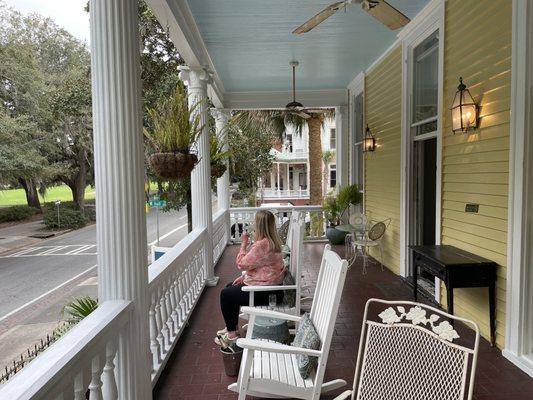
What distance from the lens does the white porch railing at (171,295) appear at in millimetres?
2828

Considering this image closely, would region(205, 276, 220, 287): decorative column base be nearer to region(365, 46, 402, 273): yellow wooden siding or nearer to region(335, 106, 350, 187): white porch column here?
region(365, 46, 402, 273): yellow wooden siding

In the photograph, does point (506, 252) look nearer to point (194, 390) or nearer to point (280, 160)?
point (194, 390)

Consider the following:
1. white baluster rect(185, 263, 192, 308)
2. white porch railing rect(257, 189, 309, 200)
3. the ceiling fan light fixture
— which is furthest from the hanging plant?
white porch railing rect(257, 189, 309, 200)

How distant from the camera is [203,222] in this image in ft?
17.1

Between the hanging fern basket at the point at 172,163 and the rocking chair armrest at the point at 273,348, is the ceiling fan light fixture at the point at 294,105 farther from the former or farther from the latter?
the rocking chair armrest at the point at 273,348

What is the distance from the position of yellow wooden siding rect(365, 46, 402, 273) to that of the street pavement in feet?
15.6

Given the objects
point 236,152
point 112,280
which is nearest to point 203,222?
point 112,280

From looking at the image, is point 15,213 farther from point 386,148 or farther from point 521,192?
point 386,148

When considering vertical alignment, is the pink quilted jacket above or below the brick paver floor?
above

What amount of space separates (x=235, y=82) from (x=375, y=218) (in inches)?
142

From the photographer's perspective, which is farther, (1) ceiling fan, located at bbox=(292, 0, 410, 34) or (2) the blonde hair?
(2) the blonde hair

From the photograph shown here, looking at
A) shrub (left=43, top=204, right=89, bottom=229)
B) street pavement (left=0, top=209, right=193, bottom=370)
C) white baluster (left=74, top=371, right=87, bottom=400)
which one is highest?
shrub (left=43, top=204, right=89, bottom=229)

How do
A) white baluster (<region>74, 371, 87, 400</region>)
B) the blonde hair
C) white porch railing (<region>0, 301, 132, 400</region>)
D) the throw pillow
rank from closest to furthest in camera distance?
white porch railing (<region>0, 301, 132, 400</region>) < white baluster (<region>74, 371, 87, 400</region>) < the throw pillow < the blonde hair

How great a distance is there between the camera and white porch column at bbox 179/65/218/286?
491 cm
